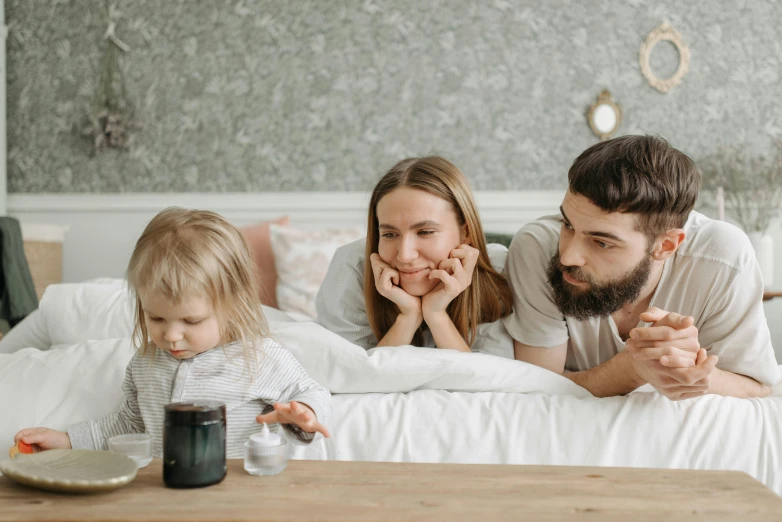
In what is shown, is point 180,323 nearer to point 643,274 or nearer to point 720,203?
point 643,274

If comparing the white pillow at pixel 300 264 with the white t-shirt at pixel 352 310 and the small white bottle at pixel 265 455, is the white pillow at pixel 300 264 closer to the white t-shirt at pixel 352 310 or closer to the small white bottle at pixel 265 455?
the white t-shirt at pixel 352 310

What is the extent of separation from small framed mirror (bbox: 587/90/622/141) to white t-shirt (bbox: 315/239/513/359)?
5.64 ft

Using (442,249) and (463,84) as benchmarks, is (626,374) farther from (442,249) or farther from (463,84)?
(463,84)

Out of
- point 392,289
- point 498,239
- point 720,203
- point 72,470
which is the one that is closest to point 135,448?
point 72,470

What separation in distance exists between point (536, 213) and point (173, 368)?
2507 mm

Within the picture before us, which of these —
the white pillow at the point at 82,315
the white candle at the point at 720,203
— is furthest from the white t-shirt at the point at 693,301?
the white candle at the point at 720,203

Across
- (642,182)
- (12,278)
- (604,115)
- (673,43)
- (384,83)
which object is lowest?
(12,278)

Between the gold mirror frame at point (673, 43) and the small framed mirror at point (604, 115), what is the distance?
212mm

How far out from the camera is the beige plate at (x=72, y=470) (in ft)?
2.62

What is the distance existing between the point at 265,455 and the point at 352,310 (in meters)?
0.93

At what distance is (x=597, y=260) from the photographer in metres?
1.44

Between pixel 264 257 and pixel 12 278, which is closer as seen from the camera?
pixel 12 278

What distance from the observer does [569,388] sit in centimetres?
142

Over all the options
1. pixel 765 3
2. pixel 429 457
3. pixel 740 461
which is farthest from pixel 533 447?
pixel 765 3
